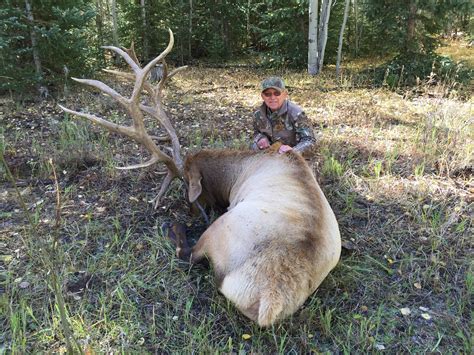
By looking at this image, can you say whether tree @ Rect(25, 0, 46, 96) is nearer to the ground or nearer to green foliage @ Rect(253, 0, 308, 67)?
the ground

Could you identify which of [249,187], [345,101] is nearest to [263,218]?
[249,187]

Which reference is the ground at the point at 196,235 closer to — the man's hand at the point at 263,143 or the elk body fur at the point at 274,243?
the elk body fur at the point at 274,243

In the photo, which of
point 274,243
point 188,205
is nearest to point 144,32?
point 188,205

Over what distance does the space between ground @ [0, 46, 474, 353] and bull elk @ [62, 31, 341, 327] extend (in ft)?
0.65

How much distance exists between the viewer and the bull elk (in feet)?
8.45

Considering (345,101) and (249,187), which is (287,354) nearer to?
(249,187)

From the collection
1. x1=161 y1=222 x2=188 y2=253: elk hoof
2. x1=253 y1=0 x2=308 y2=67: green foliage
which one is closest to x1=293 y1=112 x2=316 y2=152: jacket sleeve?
x1=161 y1=222 x2=188 y2=253: elk hoof

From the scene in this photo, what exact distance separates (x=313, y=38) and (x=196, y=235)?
7.96 m

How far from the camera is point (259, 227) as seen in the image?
112 inches

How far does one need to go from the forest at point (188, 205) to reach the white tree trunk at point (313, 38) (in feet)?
4.28

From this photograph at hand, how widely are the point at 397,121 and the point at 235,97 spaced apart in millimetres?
Answer: 3232

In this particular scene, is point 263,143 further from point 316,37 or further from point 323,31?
point 323,31

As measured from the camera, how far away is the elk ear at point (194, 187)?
3.79 meters

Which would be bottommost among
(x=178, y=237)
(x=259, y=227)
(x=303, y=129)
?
(x=178, y=237)
